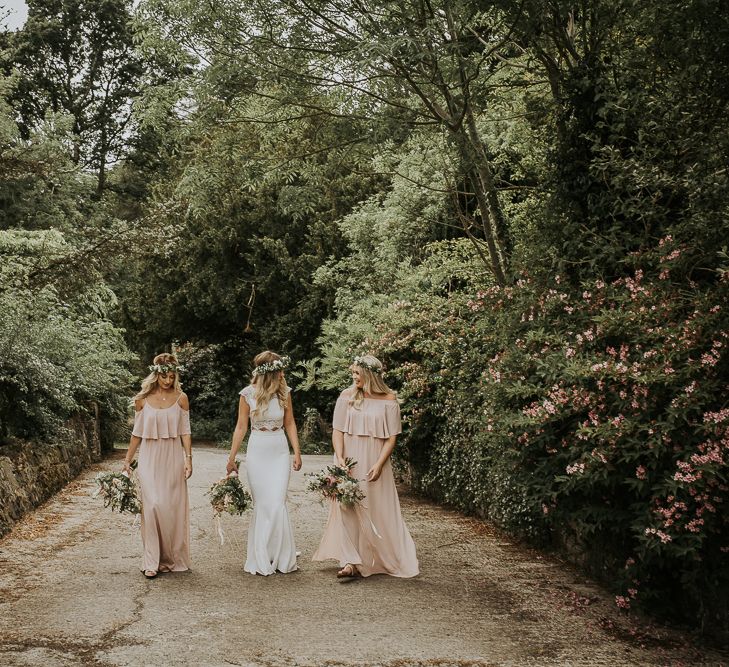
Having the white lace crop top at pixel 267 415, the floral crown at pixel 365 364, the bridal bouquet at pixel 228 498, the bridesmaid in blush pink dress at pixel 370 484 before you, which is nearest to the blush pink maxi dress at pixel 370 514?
the bridesmaid in blush pink dress at pixel 370 484

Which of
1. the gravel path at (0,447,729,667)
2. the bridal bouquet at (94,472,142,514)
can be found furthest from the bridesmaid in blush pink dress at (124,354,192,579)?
the gravel path at (0,447,729,667)

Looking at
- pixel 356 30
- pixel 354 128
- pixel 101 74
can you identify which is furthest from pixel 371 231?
pixel 101 74

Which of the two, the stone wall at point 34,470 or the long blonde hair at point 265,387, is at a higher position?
the long blonde hair at point 265,387

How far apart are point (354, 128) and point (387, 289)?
8.33 metres

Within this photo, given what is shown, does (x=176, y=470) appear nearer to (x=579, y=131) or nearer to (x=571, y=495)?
(x=571, y=495)

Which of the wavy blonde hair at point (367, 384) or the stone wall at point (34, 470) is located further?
the stone wall at point (34, 470)

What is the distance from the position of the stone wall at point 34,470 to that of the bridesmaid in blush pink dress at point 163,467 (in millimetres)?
2717

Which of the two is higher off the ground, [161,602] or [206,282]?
[206,282]

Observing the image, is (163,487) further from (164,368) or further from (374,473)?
(374,473)

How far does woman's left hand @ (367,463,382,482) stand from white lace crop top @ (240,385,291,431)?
0.98 meters

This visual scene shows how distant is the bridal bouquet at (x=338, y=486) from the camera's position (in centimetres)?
833

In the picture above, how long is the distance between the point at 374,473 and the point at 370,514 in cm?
39

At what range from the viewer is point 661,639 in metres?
6.74

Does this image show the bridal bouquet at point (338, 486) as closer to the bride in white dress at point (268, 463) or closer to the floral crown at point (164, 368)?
the bride in white dress at point (268, 463)
